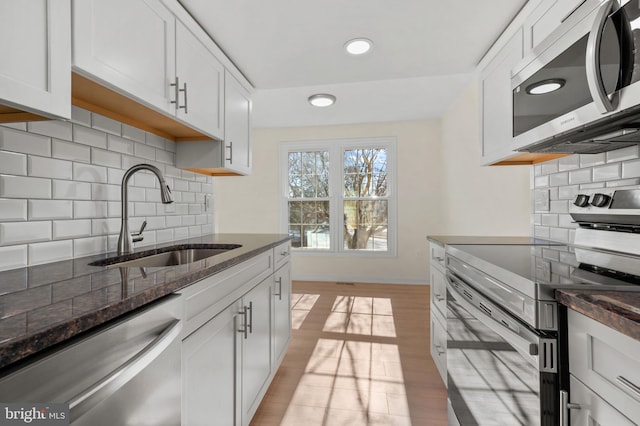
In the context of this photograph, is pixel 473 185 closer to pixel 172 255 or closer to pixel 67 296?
pixel 172 255

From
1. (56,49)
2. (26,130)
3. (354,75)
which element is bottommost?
(26,130)

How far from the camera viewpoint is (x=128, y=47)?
1.21m

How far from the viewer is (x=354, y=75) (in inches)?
91.9

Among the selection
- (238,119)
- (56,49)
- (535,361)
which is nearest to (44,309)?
(56,49)

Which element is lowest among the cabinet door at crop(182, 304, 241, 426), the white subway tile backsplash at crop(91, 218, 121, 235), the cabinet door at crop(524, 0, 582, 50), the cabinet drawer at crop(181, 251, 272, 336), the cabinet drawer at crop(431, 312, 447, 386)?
the cabinet drawer at crop(431, 312, 447, 386)

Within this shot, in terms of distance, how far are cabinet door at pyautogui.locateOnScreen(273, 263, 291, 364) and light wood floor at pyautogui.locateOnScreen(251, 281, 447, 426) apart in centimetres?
21

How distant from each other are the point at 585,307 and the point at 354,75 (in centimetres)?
210

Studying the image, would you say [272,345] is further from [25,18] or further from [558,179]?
[558,179]

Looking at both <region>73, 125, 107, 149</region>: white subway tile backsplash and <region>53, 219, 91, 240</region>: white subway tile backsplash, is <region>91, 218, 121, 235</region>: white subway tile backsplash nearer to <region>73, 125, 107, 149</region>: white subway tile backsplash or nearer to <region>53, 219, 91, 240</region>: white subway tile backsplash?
<region>53, 219, 91, 240</region>: white subway tile backsplash

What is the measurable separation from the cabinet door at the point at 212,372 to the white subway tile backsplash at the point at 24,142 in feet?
3.00

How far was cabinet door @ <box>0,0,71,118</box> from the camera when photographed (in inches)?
30.3

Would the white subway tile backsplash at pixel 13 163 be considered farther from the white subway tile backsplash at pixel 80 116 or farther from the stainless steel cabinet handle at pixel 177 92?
the stainless steel cabinet handle at pixel 177 92

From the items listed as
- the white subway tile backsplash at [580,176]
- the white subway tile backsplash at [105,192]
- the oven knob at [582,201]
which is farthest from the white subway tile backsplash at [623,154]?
the white subway tile backsplash at [105,192]

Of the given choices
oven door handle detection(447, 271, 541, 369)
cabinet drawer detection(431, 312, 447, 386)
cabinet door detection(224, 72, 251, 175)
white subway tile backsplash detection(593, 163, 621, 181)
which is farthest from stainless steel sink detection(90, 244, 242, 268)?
white subway tile backsplash detection(593, 163, 621, 181)
